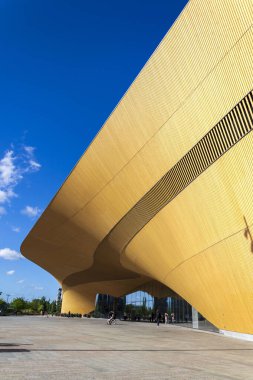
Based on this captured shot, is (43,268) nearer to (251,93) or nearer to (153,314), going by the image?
(153,314)

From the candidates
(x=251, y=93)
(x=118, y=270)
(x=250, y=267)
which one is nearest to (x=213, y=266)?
(x=250, y=267)

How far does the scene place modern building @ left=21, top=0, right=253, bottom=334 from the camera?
10.4 metres

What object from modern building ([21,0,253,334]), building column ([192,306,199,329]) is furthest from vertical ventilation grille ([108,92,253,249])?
building column ([192,306,199,329])

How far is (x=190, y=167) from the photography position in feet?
43.9

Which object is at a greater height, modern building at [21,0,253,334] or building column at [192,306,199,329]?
modern building at [21,0,253,334]

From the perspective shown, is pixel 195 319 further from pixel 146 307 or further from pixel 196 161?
pixel 146 307

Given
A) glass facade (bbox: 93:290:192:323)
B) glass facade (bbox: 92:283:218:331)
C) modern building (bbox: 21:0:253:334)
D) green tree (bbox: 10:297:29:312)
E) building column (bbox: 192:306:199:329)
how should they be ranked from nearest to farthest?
1. modern building (bbox: 21:0:253:334)
2. building column (bbox: 192:306:199:329)
3. glass facade (bbox: 92:283:218:331)
4. glass facade (bbox: 93:290:192:323)
5. green tree (bbox: 10:297:29:312)

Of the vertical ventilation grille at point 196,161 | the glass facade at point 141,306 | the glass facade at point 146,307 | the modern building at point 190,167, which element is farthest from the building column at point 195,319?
the vertical ventilation grille at point 196,161

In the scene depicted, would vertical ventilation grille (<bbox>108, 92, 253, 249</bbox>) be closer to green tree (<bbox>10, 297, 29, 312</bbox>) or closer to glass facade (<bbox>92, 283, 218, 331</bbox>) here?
glass facade (<bbox>92, 283, 218, 331</bbox>)

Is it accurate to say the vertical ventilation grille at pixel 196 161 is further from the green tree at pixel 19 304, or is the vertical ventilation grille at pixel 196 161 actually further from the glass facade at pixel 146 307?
the green tree at pixel 19 304

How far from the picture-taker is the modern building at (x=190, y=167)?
1039cm

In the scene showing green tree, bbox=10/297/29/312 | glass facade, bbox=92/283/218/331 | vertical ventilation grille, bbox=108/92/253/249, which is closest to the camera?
vertical ventilation grille, bbox=108/92/253/249

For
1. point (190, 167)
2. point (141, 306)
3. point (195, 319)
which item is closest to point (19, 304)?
point (141, 306)

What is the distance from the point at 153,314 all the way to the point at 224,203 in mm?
26359
